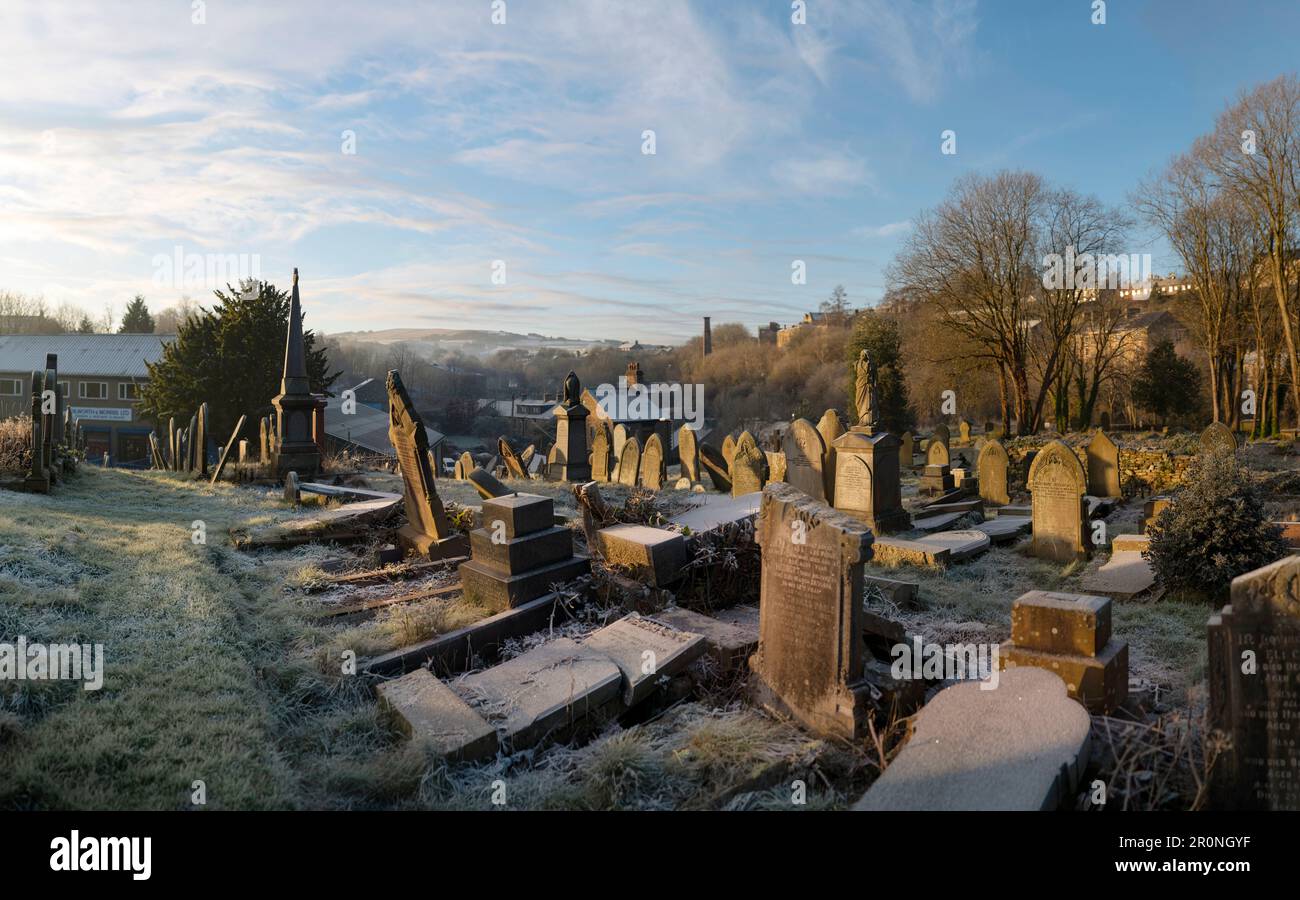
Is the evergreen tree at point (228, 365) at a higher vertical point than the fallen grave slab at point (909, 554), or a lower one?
higher

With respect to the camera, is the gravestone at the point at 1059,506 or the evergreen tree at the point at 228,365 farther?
the evergreen tree at the point at 228,365

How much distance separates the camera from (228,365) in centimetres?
2659

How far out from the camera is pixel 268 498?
12.5 metres

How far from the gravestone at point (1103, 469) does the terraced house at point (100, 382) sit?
132ft

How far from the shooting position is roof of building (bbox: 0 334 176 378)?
40281 millimetres

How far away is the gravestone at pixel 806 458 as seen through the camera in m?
12.1

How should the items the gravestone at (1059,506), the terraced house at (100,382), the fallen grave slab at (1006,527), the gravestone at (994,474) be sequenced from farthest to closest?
1. the terraced house at (100,382)
2. the gravestone at (994,474)
3. the fallen grave slab at (1006,527)
4. the gravestone at (1059,506)

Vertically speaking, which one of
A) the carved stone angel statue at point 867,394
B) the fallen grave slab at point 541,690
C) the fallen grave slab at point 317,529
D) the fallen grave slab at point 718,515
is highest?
the carved stone angel statue at point 867,394

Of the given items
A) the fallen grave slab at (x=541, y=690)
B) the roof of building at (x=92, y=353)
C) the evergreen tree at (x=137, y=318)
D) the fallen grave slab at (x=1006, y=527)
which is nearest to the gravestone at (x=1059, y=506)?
the fallen grave slab at (x=1006, y=527)

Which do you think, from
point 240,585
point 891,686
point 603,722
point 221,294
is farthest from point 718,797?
point 221,294

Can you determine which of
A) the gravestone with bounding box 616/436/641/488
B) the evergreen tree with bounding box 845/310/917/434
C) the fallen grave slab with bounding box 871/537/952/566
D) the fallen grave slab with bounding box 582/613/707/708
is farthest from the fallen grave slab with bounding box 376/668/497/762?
the evergreen tree with bounding box 845/310/917/434

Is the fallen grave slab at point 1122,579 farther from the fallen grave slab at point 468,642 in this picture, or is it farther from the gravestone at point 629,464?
the gravestone at point 629,464

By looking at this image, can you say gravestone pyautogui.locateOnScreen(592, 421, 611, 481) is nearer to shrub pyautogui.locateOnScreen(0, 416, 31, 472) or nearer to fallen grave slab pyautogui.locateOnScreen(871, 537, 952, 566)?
fallen grave slab pyautogui.locateOnScreen(871, 537, 952, 566)
